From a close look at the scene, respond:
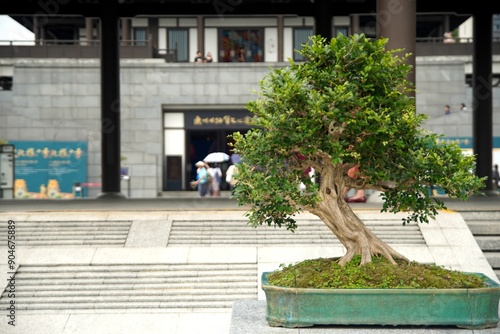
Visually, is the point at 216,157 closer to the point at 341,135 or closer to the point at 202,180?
the point at 202,180

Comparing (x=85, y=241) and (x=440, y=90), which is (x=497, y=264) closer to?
(x=85, y=241)

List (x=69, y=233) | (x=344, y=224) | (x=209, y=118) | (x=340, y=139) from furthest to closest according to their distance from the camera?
(x=209, y=118)
(x=69, y=233)
(x=344, y=224)
(x=340, y=139)

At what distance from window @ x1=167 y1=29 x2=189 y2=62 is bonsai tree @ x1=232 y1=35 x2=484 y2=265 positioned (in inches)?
1543

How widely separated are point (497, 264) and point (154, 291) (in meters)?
7.46

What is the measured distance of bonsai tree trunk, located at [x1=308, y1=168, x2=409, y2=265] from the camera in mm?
13469

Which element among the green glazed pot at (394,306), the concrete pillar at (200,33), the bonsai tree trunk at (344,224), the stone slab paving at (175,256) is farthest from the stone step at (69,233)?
the concrete pillar at (200,33)

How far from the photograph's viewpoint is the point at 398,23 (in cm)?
2320

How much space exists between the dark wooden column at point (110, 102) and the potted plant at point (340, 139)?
1862 cm

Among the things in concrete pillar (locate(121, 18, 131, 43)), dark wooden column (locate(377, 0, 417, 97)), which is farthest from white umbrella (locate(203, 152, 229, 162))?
dark wooden column (locate(377, 0, 417, 97))

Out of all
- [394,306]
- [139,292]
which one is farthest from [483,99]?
[394,306]

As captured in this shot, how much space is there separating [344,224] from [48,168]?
28346mm

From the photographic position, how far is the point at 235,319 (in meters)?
13.1

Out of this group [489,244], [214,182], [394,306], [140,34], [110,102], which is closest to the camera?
[394,306]

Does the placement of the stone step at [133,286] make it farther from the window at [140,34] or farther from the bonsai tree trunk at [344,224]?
the window at [140,34]
